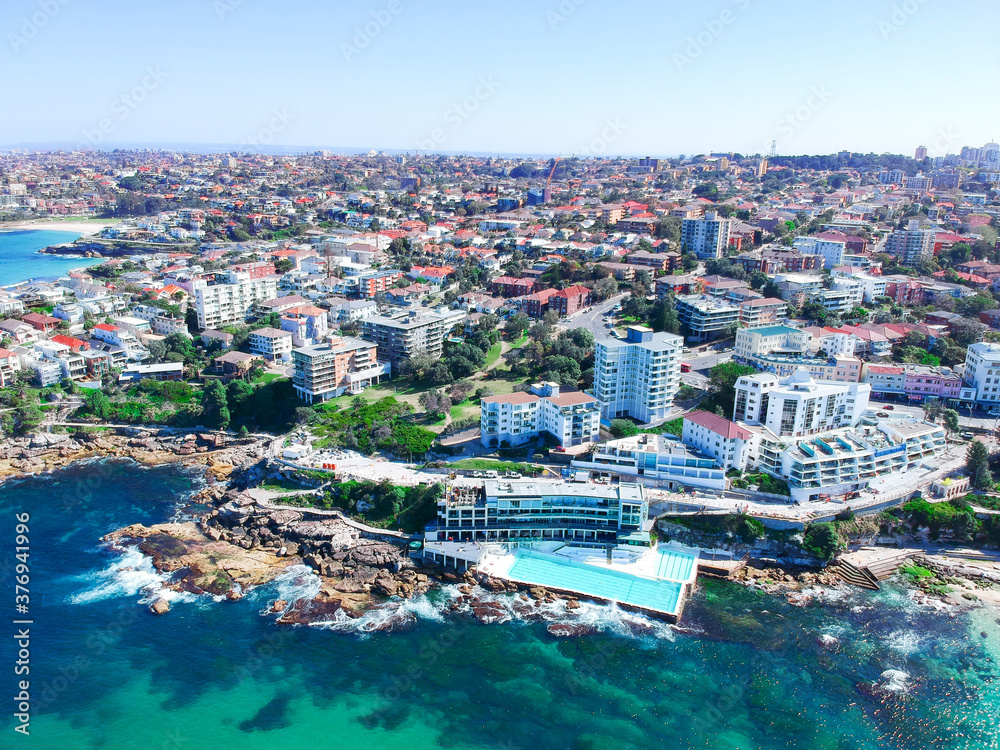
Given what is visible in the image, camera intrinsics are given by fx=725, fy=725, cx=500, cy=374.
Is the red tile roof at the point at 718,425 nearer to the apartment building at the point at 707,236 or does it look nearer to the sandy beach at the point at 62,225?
the apartment building at the point at 707,236

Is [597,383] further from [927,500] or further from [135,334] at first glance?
[135,334]

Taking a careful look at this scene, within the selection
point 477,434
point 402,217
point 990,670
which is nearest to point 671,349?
point 477,434

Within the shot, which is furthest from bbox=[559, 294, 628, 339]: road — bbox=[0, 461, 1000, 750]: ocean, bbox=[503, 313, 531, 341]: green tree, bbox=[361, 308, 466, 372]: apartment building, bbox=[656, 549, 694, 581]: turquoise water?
bbox=[0, 461, 1000, 750]: ocean

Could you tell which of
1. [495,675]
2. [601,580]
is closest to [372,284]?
[601,580]

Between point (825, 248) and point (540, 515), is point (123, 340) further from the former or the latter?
point (825, 248)

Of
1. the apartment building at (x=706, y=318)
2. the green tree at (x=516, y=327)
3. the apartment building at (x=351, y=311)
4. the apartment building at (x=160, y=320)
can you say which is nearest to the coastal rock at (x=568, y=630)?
the green tree at (x=516, y=327)
